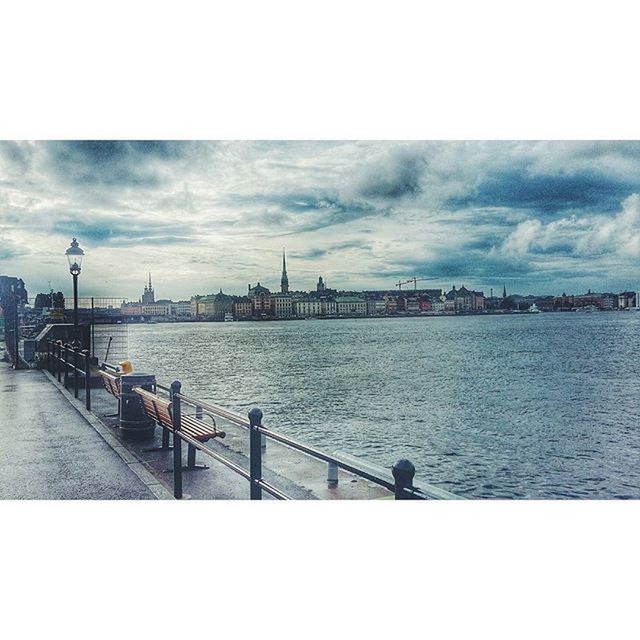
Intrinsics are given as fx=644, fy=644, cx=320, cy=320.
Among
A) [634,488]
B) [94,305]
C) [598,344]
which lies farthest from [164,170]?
[598,344]

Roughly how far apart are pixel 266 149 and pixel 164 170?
3.61 feet

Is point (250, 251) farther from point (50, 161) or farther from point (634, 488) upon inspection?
point (634, 488)

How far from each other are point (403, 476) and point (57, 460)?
3090 mm

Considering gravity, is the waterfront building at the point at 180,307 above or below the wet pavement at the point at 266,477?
above

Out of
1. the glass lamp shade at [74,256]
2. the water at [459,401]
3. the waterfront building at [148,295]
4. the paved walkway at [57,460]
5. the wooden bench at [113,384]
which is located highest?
the glass lamp shade at [74,256]

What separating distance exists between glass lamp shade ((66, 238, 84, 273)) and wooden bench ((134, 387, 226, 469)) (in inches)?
142

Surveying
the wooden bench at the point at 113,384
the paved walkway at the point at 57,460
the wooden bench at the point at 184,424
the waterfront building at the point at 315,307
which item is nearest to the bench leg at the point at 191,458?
the wooden bench at the point at 184,424

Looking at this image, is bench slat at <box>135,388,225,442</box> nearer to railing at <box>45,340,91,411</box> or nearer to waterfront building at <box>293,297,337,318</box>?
railing at <box>45,340,91,411</box>

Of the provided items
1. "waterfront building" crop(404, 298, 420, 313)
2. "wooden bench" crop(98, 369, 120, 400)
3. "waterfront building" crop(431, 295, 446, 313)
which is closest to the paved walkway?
"wooden bench" crop(98, 369, 120, 400)

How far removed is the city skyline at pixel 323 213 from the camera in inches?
254

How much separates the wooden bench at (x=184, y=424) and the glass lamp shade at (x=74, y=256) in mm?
3605

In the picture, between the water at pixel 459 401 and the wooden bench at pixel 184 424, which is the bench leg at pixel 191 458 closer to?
the wooden bench at pixel 184 424

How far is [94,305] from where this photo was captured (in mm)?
9539
